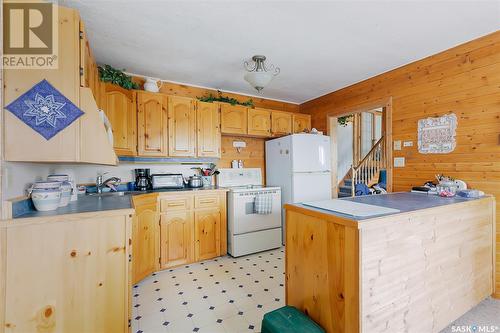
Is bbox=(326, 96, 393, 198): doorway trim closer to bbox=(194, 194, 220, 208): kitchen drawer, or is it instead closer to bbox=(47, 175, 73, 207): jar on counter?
bbox=(194, 194, 220, 208): kitchen drawer

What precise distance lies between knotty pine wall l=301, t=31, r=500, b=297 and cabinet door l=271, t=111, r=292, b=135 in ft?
4.49

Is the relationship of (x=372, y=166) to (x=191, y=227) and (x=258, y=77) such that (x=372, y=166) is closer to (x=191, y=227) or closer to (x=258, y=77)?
(x=258, y=77)

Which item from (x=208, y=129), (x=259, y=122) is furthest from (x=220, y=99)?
(x=259, y=122)

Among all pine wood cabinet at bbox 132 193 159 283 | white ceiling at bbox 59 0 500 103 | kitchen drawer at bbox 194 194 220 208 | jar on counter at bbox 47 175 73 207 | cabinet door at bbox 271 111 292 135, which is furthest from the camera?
cabinet door at bbox 271 111 292 135

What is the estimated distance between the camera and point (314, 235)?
141 cm

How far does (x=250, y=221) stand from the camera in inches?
123

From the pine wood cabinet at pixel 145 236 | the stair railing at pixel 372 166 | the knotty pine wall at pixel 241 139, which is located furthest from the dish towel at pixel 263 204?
the stair railing at pixel 372 166

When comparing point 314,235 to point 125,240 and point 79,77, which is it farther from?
point 79,77

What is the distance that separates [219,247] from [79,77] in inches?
96.6

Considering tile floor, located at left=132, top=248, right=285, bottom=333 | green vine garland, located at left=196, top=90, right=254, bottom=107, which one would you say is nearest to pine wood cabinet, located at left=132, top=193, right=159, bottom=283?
tile floor, located at left=132, top=248, right=285, bottom=333

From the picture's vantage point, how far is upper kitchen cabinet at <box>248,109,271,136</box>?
3.55 meters

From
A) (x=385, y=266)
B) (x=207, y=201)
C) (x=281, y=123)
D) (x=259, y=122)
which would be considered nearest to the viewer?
(x=385, y=266)

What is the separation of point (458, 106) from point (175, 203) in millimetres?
3308

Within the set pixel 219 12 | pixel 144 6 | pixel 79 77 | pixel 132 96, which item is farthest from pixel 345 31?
pixel 132 96
